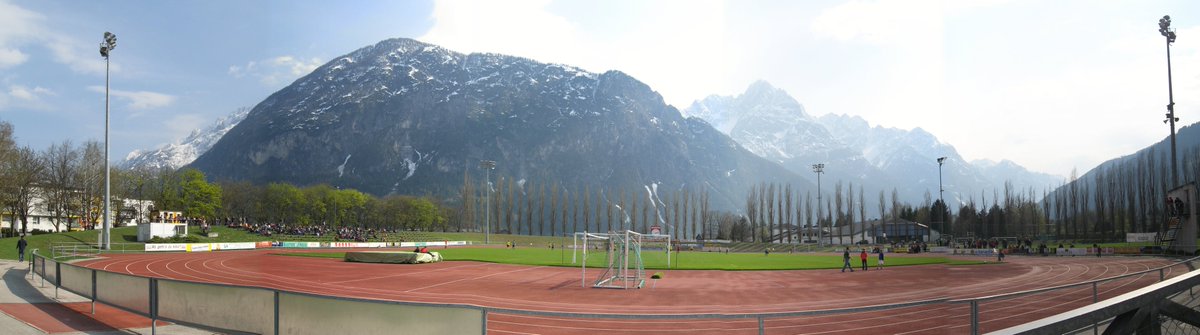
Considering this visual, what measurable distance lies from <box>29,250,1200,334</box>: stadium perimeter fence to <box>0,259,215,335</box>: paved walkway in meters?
0.56

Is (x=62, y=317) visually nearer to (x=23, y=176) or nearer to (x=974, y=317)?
(x=974, y=317)

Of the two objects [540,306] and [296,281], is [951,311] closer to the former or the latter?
[540,306]

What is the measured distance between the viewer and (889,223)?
448ft

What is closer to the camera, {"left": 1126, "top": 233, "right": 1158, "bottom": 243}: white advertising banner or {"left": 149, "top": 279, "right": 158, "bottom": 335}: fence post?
{"left": 149, "top": 279, "right": 158, "bottom": 335}: fence post

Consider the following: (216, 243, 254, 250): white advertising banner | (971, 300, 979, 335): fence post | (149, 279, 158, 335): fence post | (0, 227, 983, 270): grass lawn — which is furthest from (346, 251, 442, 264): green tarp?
(971, 300, 979, 335): fence post

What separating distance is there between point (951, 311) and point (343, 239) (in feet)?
307

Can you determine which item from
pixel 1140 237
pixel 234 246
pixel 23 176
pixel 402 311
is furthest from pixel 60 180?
pixel 1140 237

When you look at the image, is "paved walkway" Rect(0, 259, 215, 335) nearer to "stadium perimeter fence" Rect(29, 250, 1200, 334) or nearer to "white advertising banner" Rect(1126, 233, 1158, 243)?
"stadium perimeter fence" Rect(29, 250, 1200, 334)

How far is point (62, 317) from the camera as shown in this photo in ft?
50.4

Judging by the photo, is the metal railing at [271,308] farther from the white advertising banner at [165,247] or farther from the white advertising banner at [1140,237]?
the white advertising banner at [1140,237]

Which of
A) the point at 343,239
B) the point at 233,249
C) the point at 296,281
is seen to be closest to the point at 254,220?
the point at 343,239

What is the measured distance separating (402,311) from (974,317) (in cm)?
633

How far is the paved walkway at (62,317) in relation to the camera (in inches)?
525

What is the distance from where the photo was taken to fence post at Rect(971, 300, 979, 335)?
5.74m
